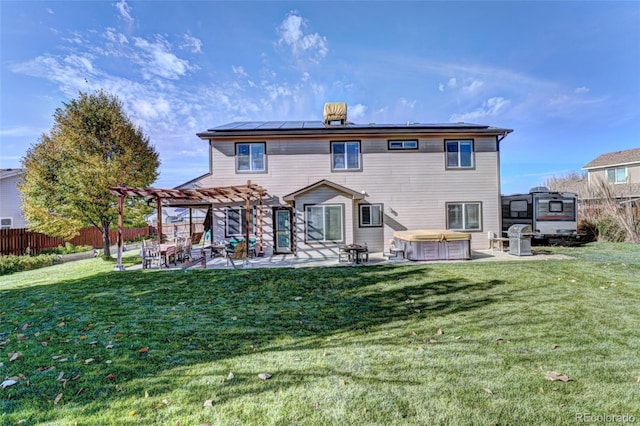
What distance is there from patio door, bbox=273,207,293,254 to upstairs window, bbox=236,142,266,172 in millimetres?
2222

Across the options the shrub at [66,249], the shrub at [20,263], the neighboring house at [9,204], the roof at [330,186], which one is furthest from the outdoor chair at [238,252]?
the neighboring house at [9,204]

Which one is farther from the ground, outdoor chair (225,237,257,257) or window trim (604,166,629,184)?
window trim (604,166,629,184)

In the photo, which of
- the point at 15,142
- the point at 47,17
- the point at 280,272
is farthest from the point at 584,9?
the point at 15,142

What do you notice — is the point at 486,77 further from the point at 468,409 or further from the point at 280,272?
the point at 468,409

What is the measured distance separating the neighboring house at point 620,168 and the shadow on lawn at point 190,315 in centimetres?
2547

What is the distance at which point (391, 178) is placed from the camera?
1336 cm

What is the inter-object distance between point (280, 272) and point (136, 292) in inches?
154

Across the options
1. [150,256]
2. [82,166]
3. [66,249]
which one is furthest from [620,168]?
[66,249]

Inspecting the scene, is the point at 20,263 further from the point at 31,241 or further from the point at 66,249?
the point at 66,249

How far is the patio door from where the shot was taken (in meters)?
13.0

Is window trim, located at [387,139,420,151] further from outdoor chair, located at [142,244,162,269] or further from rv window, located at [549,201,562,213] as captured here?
outdoor chair, located at [142,244,162,269]

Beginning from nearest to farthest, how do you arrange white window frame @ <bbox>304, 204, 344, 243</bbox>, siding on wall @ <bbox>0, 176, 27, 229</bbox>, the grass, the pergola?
the grass < the pergola < white window frame @ <bbox>304, 204, 344, 243</bbox> < siding on wall @ <bbox>0, 176, 27, 229</bbox>

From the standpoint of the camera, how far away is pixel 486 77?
57.3ft

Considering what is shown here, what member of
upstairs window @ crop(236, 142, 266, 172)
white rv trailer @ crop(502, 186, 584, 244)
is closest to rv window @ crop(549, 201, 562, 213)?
white rv trailer @ crop(502, 186, 584, 244)
